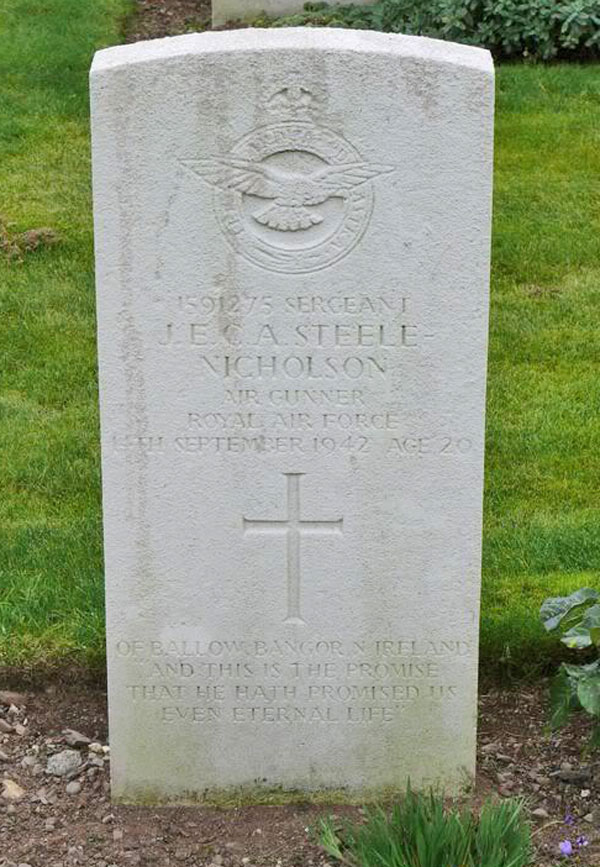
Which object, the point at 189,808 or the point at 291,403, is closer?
the point at 291,403

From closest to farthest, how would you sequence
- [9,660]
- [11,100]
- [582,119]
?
1. [9,660]
2. [582,119]
3. [11,100]

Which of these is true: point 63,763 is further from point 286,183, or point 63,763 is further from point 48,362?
point 48,362

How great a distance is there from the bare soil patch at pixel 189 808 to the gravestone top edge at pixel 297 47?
212cm

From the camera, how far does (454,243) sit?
13.3 ft

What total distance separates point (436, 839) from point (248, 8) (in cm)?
1081

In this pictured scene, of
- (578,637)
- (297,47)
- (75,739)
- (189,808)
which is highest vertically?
(297,47)

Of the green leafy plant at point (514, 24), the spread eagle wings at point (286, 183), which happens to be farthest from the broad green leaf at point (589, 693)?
the green leafy plant at point (514, 24)

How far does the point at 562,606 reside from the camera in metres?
4.54

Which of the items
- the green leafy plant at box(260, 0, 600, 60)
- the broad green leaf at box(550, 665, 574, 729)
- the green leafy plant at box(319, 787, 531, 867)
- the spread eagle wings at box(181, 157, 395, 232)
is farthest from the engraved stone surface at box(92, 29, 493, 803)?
the green leafy plant at box(260, 0, 600, 60)

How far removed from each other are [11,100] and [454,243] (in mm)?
8282

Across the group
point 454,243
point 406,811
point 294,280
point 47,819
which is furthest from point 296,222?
point 47,819

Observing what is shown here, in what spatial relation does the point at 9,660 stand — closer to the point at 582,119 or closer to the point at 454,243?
the point at 454,243

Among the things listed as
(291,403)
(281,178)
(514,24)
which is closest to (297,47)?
(281,178)

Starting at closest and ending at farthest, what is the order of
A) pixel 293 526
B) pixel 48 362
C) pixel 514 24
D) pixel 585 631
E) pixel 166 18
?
1. pixel 293 526
2. pixel 585 631
3. pixel 48 362
4. pixel 514 24
5. pixel 166 18
